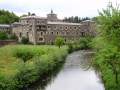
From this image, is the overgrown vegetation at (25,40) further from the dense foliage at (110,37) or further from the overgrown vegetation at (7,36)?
the dense foliage at (110,37)

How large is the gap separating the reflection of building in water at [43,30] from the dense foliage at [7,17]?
12752mm

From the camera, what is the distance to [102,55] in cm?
2752

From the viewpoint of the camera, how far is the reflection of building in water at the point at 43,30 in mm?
90938

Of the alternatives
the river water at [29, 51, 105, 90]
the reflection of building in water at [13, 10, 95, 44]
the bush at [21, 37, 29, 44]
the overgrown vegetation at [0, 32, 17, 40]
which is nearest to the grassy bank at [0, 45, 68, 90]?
the river water at [29, 51, 105, 90]

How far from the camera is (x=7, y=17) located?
113 meters

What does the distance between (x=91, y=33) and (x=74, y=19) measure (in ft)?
94.5

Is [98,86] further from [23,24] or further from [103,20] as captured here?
[23,24]

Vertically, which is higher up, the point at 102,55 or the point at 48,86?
the point at 102,55

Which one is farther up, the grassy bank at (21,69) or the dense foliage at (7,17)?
the dense foliage at (7,17)

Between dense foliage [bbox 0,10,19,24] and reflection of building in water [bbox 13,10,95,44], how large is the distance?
1275cm

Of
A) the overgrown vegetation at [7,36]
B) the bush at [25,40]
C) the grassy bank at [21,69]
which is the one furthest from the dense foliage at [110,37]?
the bush at [25,40]

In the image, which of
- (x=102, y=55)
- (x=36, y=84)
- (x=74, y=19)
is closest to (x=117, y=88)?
(x=102, y=55)

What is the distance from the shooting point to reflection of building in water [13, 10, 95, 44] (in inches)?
3580

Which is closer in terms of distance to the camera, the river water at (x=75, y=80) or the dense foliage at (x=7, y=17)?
the river water at (x=75, y=80)
